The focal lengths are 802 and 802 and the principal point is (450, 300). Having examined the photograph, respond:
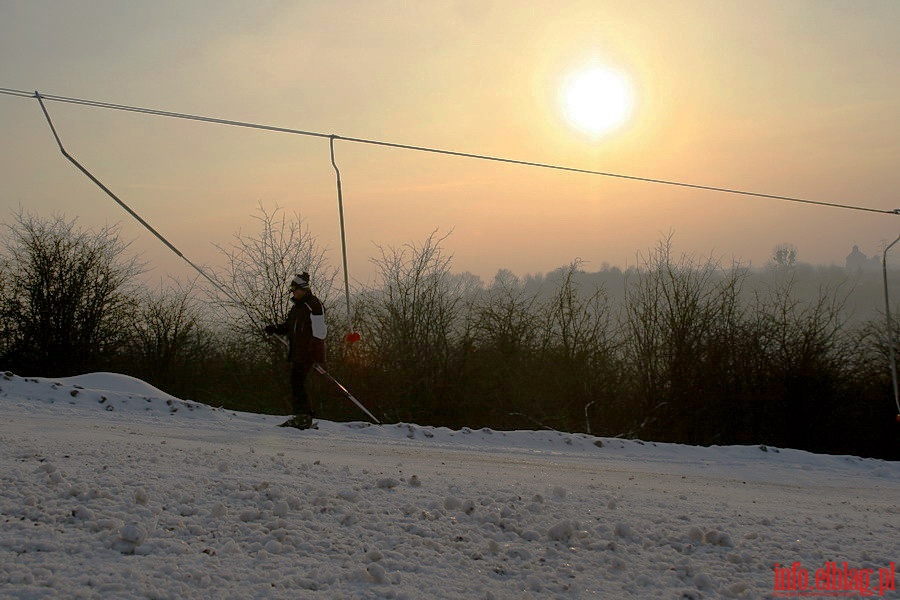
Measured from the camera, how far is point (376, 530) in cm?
491

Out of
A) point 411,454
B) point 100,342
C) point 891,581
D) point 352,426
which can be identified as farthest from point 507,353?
point 891,581

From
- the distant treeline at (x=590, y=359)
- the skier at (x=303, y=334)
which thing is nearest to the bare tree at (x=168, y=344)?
the distant treeline at (x=590, y=359)

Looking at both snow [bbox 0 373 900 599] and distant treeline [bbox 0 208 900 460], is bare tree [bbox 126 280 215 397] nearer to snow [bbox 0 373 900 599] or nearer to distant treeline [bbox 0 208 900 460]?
distant treeline [bbox 0 208 900 460]

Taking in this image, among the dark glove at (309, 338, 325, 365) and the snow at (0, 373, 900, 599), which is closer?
the snow at (0, 373, 900, 599)

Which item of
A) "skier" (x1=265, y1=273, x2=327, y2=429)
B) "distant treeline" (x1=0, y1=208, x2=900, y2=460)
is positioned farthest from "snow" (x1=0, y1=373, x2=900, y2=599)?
"distant treeline" (x1=0, y1=208, x2=900, y2=460)

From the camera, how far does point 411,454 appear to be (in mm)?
9344

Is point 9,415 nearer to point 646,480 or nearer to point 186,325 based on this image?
point 646,480

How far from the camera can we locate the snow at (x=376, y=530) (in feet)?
13.5

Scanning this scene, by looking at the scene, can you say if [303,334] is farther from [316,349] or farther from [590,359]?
[590,359]

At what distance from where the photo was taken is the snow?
412cm

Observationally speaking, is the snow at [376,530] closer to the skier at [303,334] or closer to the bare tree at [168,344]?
the skier at [303,334]

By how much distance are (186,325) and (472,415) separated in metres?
15.5

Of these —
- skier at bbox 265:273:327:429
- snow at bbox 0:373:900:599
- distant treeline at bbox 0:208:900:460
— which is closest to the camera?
snow at bbox 0:373:900:599

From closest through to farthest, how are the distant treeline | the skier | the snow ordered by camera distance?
1. the snow
2. the skier
3. the distant treeline
